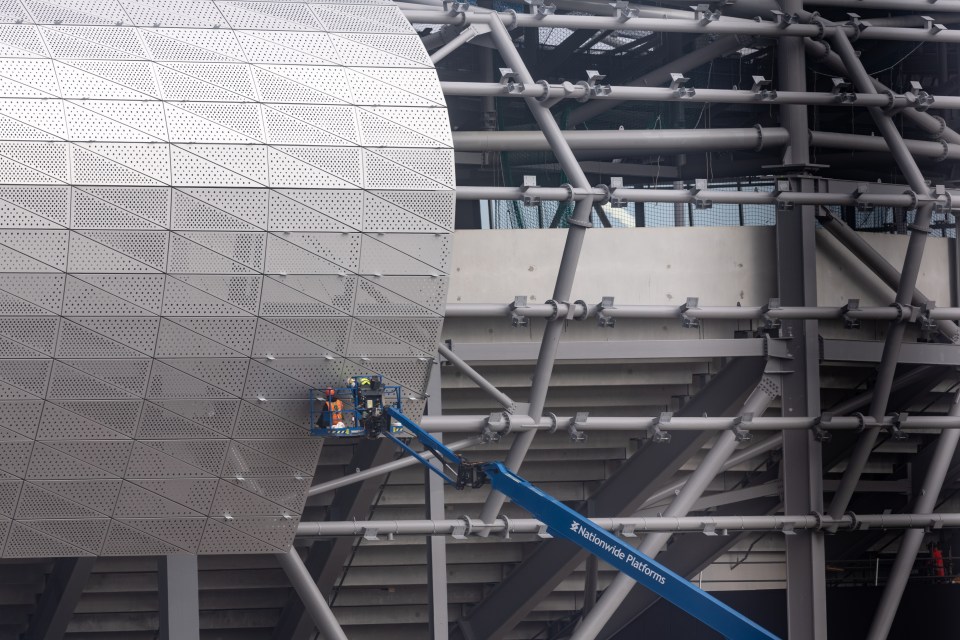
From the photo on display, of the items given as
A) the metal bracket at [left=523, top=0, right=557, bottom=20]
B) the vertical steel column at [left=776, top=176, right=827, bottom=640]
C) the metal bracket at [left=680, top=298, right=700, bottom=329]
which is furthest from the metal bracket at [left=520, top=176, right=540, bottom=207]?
the vertical steel column at [left=776, top=176, right=827, bottom=640]

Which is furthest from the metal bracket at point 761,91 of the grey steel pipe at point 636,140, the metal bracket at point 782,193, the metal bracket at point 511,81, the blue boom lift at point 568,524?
the blue boom lift at point 568,524

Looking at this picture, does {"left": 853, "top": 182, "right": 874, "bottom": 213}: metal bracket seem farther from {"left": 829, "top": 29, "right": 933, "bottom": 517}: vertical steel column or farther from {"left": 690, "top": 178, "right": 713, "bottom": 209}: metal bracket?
{"left": 690, "top": 178, "right": 713, "bottom": 209}: metal bracket

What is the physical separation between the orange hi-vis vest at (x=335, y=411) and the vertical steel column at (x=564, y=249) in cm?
273

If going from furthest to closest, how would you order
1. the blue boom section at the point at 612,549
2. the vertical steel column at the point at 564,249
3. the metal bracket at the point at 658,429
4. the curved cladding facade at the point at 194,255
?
the metal bracket at the point at 658,429
the vertical steel column at the point at 564,249
the blue boom section at the point at 612,549
the curved cladding facade at the point at 194,255

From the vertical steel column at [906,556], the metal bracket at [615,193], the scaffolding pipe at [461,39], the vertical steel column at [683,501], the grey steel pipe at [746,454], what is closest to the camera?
the scaffolding pipe at [461,39]

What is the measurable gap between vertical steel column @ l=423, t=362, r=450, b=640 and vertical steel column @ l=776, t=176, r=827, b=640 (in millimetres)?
4637

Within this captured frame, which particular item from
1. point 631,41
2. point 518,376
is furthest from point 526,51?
point 518,376

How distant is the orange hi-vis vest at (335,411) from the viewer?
48.7ft

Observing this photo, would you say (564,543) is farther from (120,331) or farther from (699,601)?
(120,331)

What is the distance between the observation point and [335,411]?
1488cm

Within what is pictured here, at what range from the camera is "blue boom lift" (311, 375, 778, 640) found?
14.4 m

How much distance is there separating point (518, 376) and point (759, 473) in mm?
4160

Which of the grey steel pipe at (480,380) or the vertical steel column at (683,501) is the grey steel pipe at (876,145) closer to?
the vertical steel column at (683,501)

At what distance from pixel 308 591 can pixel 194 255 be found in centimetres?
436
